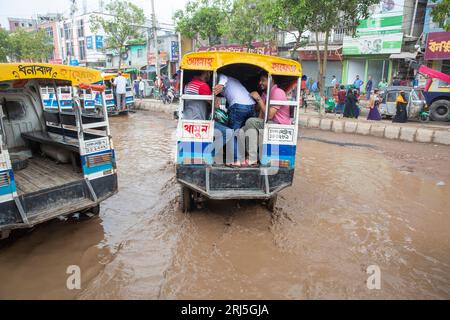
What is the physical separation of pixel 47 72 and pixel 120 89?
12988 mm

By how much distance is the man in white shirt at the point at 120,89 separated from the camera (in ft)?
54.4

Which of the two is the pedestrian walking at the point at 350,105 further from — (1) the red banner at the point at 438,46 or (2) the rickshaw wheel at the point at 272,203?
(2) the rickshaw wheel at the point at 272,203

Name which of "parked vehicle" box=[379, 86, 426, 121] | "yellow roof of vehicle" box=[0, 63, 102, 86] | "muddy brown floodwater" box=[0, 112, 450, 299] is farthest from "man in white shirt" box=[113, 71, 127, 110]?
"yellow roof of vehicle" box=[0, 63, 102, 86]

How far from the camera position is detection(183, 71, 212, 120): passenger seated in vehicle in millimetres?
5203

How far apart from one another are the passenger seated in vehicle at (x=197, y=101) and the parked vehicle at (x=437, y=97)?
40.0 ft

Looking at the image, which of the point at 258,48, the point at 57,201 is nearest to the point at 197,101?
the point at 57,201

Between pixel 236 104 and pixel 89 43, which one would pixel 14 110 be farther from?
pixel 89 43

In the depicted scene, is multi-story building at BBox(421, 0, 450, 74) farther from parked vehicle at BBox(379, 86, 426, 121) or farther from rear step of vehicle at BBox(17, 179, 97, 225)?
rear step of vehicle at BBox(17, 179, 97, 225)

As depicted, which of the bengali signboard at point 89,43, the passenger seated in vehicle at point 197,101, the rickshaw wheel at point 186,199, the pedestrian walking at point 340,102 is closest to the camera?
the passenger seated in vehicle at point 197,101

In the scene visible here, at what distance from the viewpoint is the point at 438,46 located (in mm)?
16312

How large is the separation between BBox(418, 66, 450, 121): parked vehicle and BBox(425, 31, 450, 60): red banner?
2121 mm

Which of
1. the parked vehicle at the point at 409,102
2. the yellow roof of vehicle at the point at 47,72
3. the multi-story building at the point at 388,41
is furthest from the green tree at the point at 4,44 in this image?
the yellow roof of vehicle at the point at 47,72
